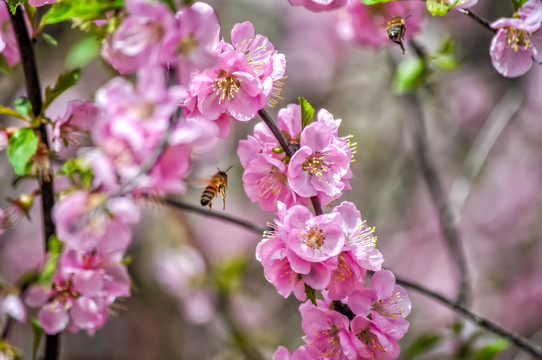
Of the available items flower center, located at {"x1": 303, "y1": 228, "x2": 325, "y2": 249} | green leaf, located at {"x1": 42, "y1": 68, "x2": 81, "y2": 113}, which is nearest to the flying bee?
flower center, located at {"x1": 303, "y1": 228, "x2": 325, "y2": 249}

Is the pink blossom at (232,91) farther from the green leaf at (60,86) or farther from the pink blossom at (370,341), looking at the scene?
the pink blossom at (370,341)

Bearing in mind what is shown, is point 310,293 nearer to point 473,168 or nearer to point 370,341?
point 370,341

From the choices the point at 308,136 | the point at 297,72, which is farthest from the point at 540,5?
the point at 297,72

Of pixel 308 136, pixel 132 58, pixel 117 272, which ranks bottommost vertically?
pixel 117 272

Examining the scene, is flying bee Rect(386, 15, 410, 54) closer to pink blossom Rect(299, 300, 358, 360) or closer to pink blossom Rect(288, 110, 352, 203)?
pink blossom Rect(288, 110, 352, 203)

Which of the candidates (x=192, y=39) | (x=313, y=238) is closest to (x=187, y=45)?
(x=192, y=39)

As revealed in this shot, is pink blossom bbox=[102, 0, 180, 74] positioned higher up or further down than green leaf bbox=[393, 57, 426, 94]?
higher up

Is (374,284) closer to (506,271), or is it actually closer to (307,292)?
(307,292)

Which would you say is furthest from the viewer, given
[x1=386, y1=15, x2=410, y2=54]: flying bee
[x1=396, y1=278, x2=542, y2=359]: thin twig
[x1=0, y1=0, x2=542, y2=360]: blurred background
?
[x1=0, y1=0, x2=542, y2=360]: blurred background
